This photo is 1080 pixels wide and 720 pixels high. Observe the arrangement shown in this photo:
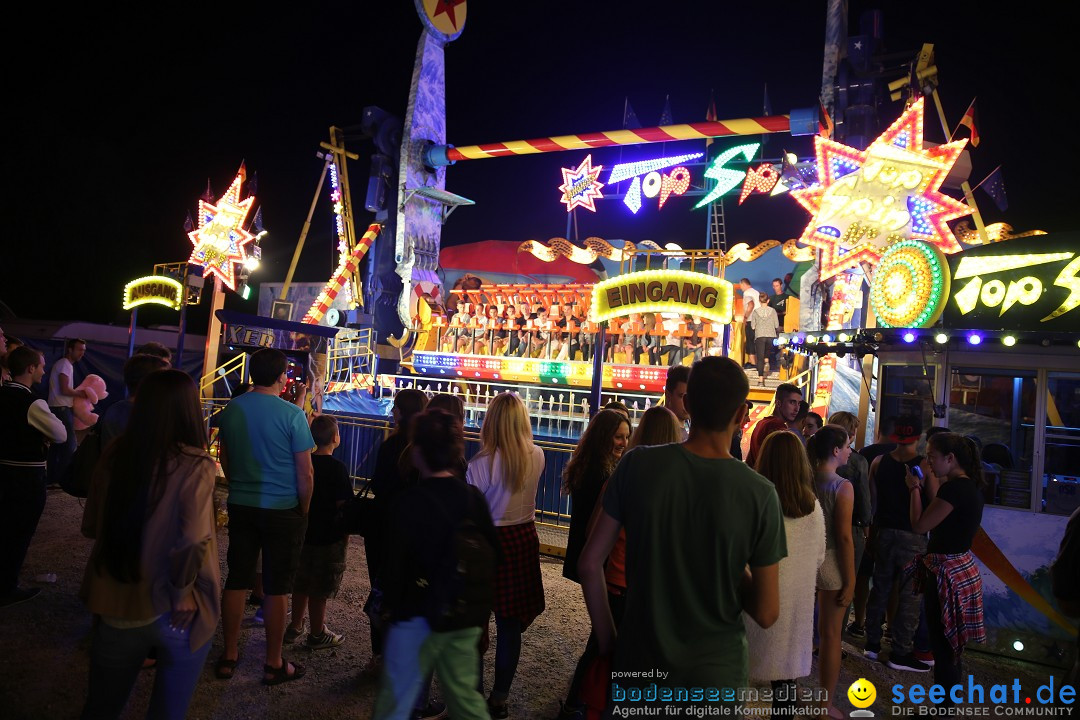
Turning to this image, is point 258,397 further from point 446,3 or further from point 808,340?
point 446,3

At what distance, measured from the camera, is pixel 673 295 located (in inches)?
333

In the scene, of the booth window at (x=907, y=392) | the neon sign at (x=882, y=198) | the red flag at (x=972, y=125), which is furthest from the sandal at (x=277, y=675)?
the red flag at (x=972, y=125)

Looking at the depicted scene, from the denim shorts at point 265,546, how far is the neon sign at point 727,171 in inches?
506

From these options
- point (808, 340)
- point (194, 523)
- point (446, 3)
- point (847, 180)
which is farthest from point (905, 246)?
point (446, 3)

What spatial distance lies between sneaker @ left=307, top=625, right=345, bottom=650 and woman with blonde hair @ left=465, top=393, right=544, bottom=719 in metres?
1.30

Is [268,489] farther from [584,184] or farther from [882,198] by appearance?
[584,184]

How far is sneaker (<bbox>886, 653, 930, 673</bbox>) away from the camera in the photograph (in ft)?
16.5

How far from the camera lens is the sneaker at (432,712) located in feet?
11.9

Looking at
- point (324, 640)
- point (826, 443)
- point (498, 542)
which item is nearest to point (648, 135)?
point (826, 443)

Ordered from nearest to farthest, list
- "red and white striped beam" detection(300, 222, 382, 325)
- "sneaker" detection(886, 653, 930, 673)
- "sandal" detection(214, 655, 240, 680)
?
"sandal" detection(214, 655, 240, 680)
"sneaker" detection(886, 653, 930, 673)
"red and white striped beam" detection(300, 222, 382, 325)

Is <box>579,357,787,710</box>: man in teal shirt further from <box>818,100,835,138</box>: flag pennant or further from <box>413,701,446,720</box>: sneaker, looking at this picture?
<box>818,100,835,138</box>: flag pennant

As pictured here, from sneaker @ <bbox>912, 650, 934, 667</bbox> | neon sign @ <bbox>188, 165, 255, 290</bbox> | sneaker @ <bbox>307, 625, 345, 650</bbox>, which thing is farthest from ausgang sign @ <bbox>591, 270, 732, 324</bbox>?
neon sign @ <bbox>188, 165, 255, 290</bbox>

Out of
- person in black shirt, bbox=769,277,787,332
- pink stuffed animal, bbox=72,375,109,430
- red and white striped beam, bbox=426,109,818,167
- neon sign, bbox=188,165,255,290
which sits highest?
red and white striped beam, bbox=426,109,818,167

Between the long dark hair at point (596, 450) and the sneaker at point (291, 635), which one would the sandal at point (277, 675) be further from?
the long dark hair at point (596, 450)
